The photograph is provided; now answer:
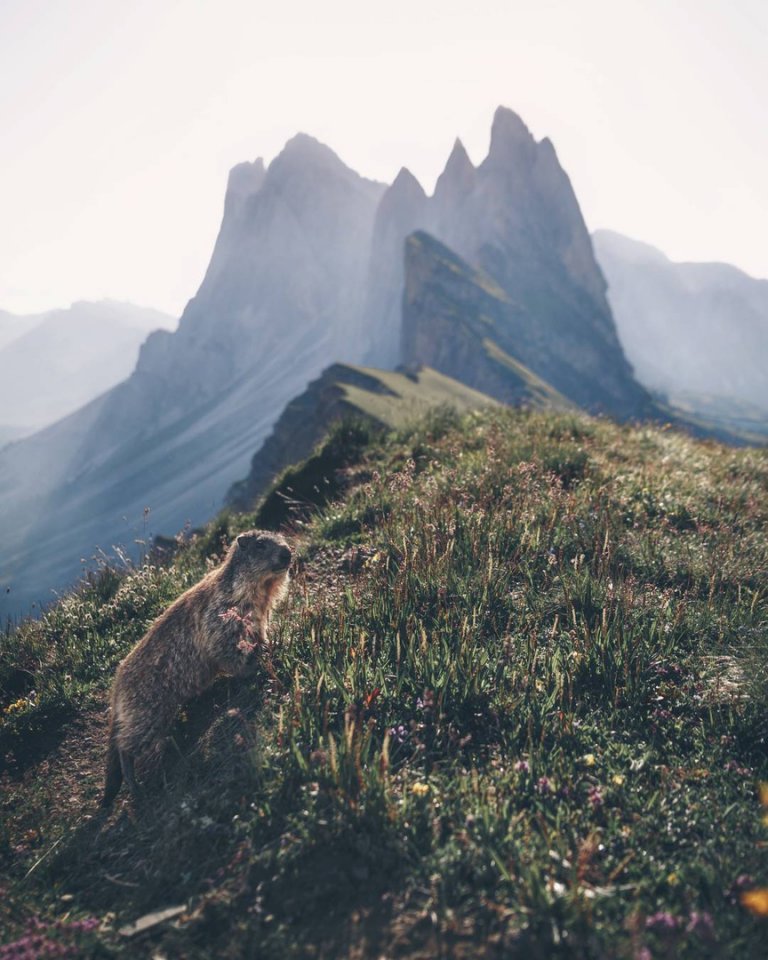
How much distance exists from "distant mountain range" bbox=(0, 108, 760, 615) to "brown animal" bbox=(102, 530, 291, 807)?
283 ft

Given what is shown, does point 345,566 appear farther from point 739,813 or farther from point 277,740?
point 739,813

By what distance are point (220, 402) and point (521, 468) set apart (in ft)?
608

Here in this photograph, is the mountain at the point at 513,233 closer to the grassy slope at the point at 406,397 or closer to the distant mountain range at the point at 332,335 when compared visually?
the distant mountain range at the point at 332,335

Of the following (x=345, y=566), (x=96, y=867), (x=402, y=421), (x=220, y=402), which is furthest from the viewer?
(x=220, y=402)

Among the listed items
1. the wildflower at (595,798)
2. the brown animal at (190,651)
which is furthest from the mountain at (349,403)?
the wildflower at (595,798)

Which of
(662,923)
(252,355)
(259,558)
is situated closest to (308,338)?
(252,355)

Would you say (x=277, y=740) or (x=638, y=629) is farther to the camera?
(x=638, y=629)

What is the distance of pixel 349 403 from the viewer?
2250 centimetres

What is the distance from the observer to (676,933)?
8.56ft

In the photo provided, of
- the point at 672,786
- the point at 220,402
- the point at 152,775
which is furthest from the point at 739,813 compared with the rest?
the point at 220,402

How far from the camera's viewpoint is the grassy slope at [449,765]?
2.89 m

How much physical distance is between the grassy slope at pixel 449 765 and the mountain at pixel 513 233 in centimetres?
A: 15047

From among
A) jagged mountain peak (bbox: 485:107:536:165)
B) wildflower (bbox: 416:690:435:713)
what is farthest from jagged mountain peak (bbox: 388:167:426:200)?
wildflower (bbox: 416:690:435:713)

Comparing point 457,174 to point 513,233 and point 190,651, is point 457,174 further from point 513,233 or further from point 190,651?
point 190,651
